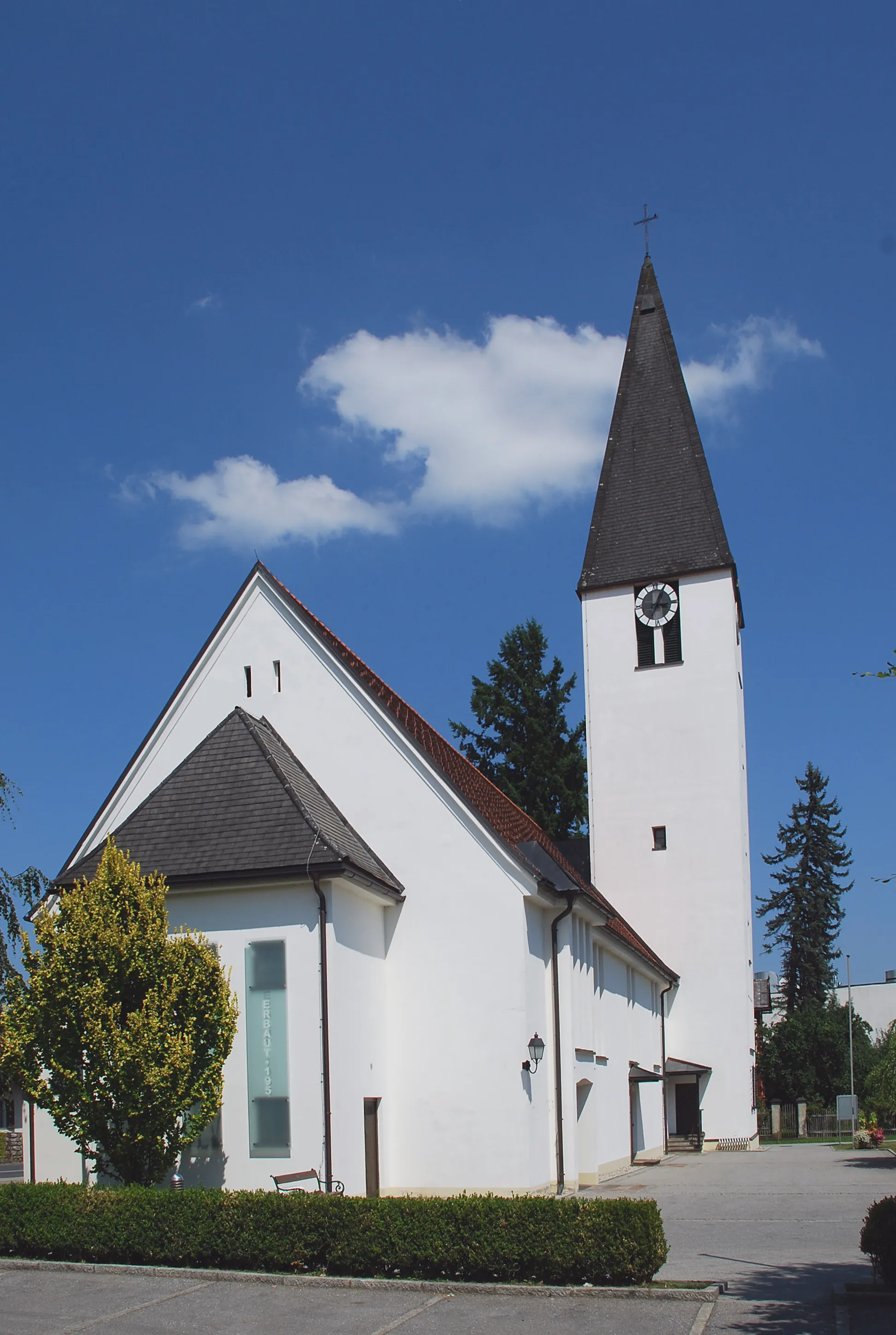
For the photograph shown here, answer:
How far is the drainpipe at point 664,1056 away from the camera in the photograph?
1347 inches

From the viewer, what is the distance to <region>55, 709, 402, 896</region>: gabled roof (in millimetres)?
16938

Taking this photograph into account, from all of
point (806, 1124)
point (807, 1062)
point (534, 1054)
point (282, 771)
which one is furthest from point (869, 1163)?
point (807, 1062)

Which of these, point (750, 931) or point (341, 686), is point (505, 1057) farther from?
point (750, 931)

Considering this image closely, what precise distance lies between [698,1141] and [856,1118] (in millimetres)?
11182

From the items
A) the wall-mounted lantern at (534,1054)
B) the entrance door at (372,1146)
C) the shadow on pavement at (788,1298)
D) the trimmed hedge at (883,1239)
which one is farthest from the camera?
the wall-mounted lantern at (534,1054)

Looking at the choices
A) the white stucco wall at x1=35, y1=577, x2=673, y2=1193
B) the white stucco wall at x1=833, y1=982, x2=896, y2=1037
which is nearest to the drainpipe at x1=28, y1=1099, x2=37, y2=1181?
the white stucco wall at x1=35, y1=577, x2=673, y2=1193

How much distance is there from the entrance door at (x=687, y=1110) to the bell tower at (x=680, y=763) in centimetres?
4

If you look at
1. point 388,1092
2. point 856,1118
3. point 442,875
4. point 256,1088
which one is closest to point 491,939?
point 442,875

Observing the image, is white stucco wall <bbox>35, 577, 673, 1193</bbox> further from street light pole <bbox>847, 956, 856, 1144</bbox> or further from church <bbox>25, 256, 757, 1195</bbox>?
street light pole <bbox>847, 956, 856, 1144</bbox>

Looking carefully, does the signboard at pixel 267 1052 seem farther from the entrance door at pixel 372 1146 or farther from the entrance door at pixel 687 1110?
the entrance door at pixel 687 1110

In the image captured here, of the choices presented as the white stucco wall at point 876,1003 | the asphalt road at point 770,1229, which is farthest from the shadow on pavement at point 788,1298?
the white stucco wall at point 876,1003

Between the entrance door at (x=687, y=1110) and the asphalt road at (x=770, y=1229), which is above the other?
the asphalt road at (x=770, y=1229)

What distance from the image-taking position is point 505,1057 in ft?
59.9

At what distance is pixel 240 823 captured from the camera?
17.8 m
